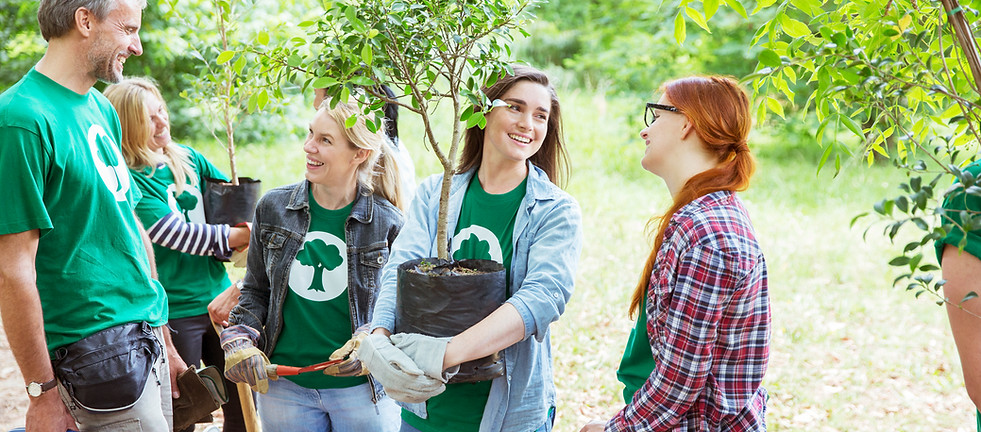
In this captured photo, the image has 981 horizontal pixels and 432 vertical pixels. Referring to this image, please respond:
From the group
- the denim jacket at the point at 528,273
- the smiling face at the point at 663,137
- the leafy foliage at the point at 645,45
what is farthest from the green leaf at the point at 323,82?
the leafy foliage at the point at 645,45

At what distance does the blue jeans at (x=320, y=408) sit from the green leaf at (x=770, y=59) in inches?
66.0

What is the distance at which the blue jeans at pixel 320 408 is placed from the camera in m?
2.46

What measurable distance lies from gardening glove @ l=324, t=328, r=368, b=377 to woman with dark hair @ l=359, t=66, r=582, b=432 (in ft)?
0.62

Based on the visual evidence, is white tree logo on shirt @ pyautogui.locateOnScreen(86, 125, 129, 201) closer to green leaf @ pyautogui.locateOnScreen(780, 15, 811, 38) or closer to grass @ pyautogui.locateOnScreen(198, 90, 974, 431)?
green leaf @ pyautogui.locateOnScreen(780, 15, 811, 38)

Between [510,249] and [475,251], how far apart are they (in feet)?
0.35

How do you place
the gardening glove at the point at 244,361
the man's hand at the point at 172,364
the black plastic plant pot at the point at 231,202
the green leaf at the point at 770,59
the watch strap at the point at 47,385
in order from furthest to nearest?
the black plastic plant pot at the point at 231,202
the man's hand at the point at 172,364
the gardening glove at the point at 244,361
the watch strap at the point at 47,385
the green leaf at the point at 770,59

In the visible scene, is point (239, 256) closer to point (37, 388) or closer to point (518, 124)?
point (37, 388)

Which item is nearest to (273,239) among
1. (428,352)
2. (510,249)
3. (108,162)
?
(108,162)

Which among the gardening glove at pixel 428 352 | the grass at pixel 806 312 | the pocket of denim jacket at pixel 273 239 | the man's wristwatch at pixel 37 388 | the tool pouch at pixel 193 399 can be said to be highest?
the pocket of denim jacket at pixel 273 239

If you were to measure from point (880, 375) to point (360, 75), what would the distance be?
4.36 m

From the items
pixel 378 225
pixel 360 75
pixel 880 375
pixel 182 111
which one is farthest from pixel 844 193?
pixel 182 111

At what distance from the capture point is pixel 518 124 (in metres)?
2.17

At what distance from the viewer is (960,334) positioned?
1626 mm

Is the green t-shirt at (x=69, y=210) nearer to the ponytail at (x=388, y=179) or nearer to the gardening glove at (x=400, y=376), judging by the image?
the ponytail at (x=388, y=179)
